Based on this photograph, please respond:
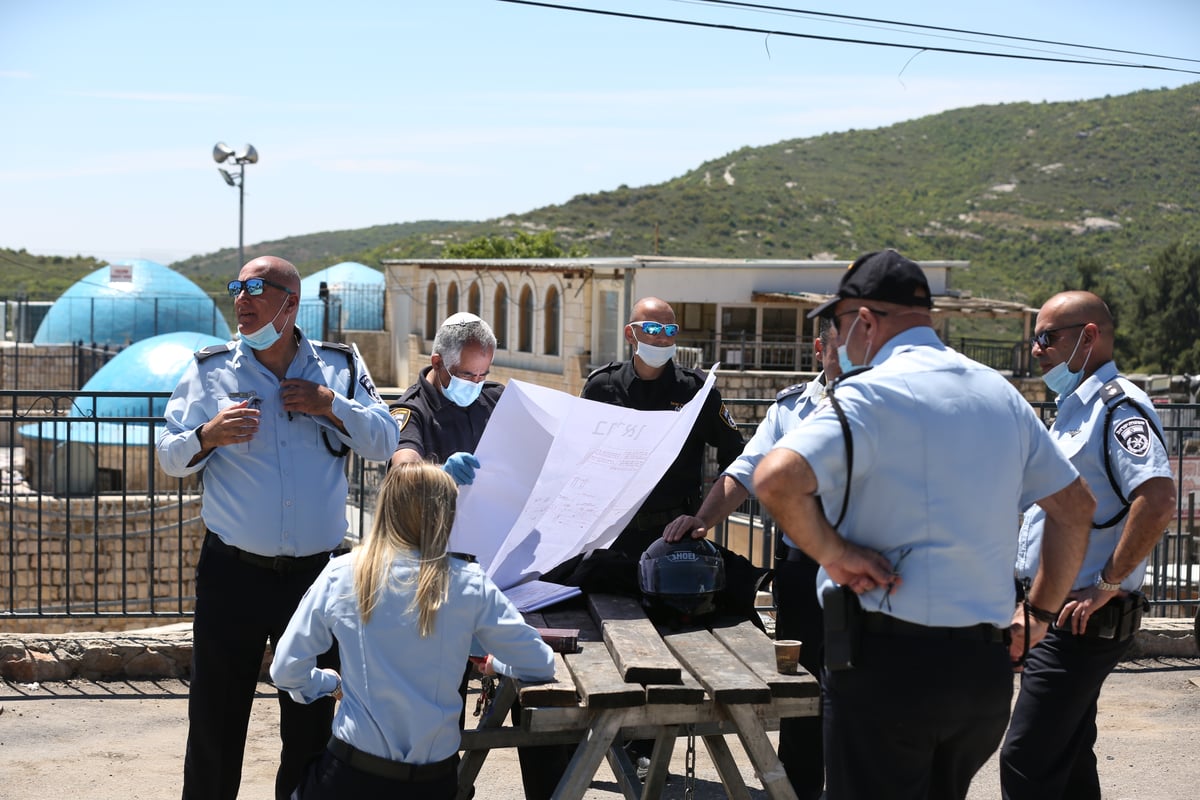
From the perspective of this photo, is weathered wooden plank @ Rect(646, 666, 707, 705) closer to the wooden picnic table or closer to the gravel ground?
the wooden picnic table

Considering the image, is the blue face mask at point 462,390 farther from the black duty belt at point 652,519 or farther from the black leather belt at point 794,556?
the black leather belt at point 794,556

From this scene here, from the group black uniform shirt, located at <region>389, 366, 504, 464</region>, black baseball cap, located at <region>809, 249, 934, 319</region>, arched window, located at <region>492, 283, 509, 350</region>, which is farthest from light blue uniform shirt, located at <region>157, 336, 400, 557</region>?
arched window, located at <region>492, 283, 509, 350</region>

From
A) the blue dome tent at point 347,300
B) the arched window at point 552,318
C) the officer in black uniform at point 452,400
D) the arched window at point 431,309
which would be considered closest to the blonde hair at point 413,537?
the officer in black uniform at point 452,400

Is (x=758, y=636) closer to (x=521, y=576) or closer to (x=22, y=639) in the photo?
(x=521, y=576)

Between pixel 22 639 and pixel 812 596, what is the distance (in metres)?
4.44

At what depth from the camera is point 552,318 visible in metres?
40.3

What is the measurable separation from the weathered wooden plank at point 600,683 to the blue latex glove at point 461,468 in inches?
29.2

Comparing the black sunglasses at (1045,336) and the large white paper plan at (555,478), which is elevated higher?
the black sunglasses at (1045,336)

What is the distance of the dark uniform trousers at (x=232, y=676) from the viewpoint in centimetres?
430

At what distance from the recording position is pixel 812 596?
471 cm

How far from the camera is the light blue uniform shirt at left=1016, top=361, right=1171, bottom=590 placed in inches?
158

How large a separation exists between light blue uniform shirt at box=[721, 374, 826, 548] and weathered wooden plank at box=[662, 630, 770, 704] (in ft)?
2.27

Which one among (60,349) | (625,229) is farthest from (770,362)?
(625,229)

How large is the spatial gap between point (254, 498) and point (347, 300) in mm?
49165
